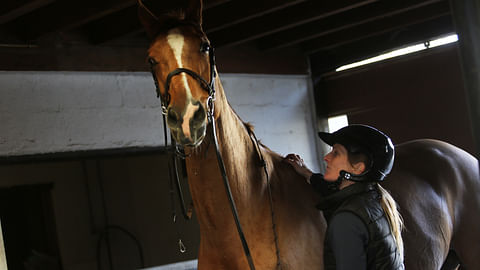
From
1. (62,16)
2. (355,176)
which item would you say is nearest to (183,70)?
(355,176)

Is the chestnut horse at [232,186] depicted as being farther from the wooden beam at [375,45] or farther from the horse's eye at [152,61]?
the wooden beam at [375,45]

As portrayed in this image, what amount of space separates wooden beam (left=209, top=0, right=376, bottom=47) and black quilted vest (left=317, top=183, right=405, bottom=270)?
2089mm

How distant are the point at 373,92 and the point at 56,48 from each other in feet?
8.41

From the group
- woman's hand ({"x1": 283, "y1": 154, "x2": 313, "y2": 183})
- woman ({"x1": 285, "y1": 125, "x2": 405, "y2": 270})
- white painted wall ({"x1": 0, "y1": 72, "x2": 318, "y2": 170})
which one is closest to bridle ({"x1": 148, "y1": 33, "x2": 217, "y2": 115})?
woman ({"x1": 285, "y1": 125, "x2": 405, "y2": 270})

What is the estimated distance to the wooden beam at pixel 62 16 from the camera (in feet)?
10.7

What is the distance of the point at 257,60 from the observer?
4777mm

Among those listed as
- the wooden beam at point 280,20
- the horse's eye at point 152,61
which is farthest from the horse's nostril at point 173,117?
the wooden beam at point 280,20

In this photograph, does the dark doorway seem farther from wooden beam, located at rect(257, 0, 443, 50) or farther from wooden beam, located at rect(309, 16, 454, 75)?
wooden beam, located at rect(309, 16, 454, 75)

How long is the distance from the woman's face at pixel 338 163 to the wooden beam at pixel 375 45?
256 centimetres

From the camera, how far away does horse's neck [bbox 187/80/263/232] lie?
2.17m

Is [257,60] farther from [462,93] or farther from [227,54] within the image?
[462,93]

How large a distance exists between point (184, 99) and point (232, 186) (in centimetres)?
50

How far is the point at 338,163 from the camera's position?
1964 millimetres

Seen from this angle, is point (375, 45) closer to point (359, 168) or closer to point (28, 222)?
point (359, 168)
